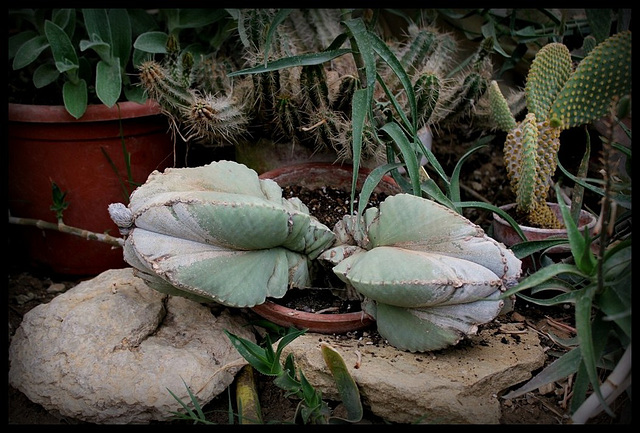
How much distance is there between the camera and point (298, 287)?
148 centimetres

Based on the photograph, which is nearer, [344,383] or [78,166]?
[344,383]

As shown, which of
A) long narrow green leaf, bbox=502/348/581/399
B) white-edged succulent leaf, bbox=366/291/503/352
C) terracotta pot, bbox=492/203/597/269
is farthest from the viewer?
terracotta pot, bbox=492/203/597/269

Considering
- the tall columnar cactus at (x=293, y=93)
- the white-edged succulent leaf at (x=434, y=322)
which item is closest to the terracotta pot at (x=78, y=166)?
the tall columnar cactus at (x=293, y=93)

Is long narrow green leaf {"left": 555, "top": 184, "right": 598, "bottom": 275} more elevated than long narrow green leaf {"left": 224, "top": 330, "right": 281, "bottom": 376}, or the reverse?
→ long narrow green leaf {"left": 555, "top": 184, "right": 598, "bottom": 275}

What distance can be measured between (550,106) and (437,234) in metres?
0.56

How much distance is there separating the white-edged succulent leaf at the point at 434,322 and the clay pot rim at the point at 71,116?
99cm

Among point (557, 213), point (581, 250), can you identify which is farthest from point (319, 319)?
point (557, 213)

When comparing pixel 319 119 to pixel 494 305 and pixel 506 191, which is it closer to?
pixel 494 305

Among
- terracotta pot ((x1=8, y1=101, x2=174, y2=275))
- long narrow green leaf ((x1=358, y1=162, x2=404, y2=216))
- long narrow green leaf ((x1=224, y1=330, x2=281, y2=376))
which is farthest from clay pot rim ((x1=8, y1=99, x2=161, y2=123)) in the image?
long narrow green leaf ((x1=224, y1=330, x2=281, y2=376))

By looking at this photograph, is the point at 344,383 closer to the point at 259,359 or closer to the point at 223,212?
the point at 259,359

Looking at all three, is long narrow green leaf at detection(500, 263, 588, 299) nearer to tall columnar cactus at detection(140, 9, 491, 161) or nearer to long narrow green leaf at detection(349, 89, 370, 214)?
long narrow green leaf at detection(349, 89, 370, 214)

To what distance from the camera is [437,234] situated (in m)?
1.37

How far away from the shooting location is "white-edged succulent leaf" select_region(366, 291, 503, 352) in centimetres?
131

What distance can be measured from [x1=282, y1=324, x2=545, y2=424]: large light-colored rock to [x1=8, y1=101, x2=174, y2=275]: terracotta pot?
3.03ft
